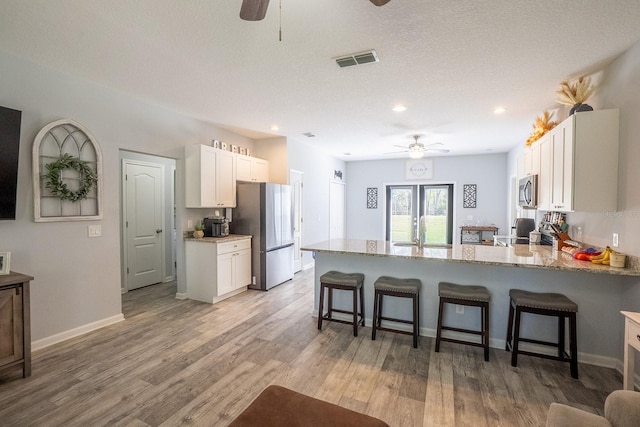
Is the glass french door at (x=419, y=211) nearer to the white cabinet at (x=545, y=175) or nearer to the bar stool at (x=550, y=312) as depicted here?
the white cabinet at (x=545, y=175)

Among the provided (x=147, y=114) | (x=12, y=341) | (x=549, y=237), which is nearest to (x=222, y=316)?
(x=12, y=341)

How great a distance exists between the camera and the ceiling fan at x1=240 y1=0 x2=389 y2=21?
58.3 inches

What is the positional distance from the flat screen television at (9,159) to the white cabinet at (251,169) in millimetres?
2733

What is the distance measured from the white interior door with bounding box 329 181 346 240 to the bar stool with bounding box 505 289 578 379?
517 centimetres

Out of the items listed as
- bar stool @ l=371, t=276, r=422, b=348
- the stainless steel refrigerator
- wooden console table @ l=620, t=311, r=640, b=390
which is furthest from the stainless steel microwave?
the stainless steel refrigerator

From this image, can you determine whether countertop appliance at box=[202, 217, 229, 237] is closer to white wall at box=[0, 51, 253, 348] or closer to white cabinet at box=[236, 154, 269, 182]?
white cabinet at box=[236, 154, 269, 182]

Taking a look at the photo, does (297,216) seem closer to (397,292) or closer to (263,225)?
(263,225)

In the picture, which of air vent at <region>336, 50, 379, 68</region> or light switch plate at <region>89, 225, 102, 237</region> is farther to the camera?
light switch plate at <region>89, 225, 102, 237</region>

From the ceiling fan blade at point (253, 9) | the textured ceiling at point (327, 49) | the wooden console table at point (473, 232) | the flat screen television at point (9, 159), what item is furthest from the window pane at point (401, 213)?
the flat screen television at point (9, 159)

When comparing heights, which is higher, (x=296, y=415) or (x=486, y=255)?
(x=486, y=255)

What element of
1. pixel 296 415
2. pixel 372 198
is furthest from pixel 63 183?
pixel 372 198

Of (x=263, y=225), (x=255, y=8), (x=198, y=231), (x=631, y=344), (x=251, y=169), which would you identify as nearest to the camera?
(x=255, y=8)

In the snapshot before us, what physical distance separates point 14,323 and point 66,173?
1.48 m

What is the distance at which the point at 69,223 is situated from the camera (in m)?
3.10
